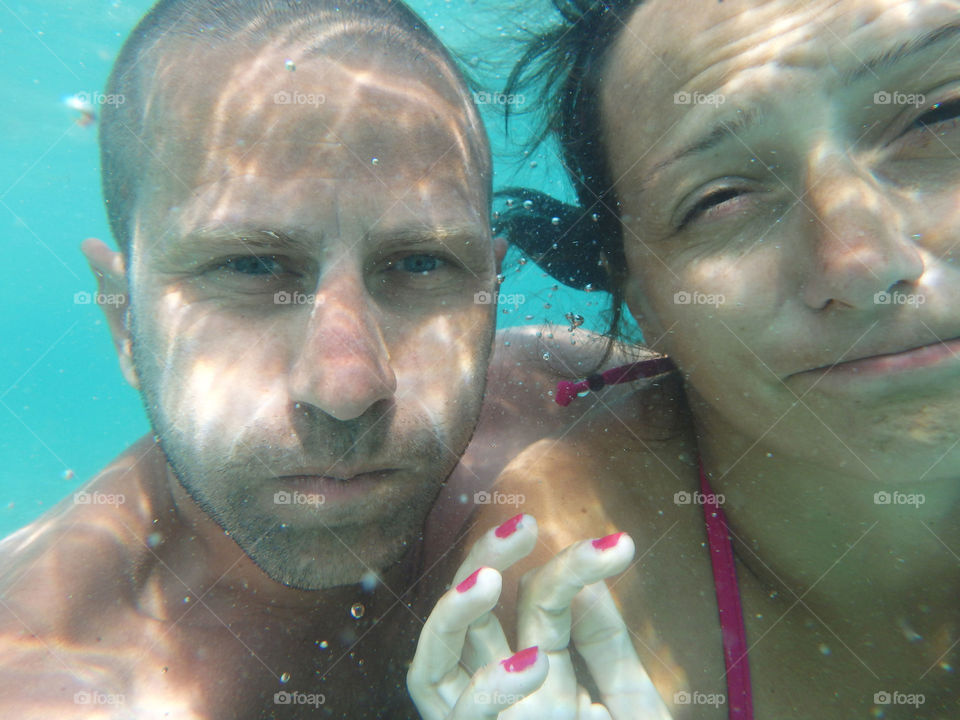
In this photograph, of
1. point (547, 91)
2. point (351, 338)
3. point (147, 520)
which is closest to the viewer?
point (351, 338)

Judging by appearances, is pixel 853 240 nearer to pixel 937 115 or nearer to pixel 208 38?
pixel 937 115

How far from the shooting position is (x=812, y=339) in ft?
4.65

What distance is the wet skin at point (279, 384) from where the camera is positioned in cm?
175

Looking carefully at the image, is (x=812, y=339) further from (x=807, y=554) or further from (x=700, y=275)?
(x=807, y=554)

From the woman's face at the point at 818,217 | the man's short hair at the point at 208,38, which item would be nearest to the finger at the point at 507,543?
the woman's face at the point at 818,217

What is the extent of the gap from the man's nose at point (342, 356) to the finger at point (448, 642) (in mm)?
615

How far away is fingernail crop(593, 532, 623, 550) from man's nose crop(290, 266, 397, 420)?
0.74 meters

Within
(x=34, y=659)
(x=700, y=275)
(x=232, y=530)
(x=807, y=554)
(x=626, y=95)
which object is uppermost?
(x=626, y=95)

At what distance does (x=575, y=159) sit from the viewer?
2.38m

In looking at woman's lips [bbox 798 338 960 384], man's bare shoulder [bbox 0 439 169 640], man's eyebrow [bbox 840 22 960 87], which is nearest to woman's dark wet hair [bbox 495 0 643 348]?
man's eyebrow [bbox 840 22 960 87]

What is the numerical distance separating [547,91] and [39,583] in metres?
2.89

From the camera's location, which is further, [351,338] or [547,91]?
[547,91]

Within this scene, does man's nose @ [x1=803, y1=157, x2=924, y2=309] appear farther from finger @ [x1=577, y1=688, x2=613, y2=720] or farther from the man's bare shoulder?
the man's bare shoulder

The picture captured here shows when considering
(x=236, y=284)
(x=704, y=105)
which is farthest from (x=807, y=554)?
(x=236, y=284)
